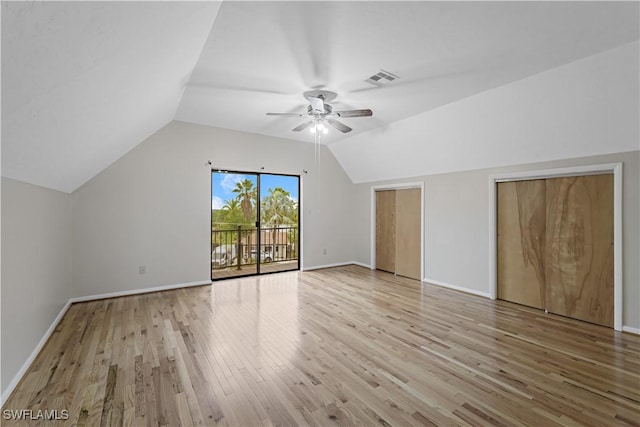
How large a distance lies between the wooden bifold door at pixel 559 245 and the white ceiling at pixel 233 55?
166 centimetres

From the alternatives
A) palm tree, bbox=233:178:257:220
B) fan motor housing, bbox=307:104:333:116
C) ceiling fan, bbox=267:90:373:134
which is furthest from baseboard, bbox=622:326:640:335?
palm tree, bbox=233:178:257:220

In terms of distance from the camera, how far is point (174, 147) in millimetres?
4672

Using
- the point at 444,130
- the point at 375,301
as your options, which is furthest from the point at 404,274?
the point at 444,130

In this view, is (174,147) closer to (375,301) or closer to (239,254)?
(239,254)

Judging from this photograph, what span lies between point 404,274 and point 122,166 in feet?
17.5

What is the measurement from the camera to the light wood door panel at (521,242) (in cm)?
386

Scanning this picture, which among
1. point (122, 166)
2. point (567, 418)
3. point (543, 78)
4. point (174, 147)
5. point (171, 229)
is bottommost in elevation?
point (567, 418)

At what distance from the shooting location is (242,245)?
5793mm

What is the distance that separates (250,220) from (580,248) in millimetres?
5168

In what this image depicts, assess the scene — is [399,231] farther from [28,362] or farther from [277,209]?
[28,362]

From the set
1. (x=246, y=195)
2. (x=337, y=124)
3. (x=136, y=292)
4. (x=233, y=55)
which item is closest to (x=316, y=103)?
(x=337, y=124)

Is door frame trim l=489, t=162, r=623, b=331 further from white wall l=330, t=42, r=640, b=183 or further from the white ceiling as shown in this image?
the white ceiling

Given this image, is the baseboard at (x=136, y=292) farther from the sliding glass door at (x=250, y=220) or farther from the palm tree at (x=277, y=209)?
the palm tree at (x=277, y=209)

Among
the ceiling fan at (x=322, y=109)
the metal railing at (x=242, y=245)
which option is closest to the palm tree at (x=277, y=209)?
the metal railing at (x=242, y=245)
